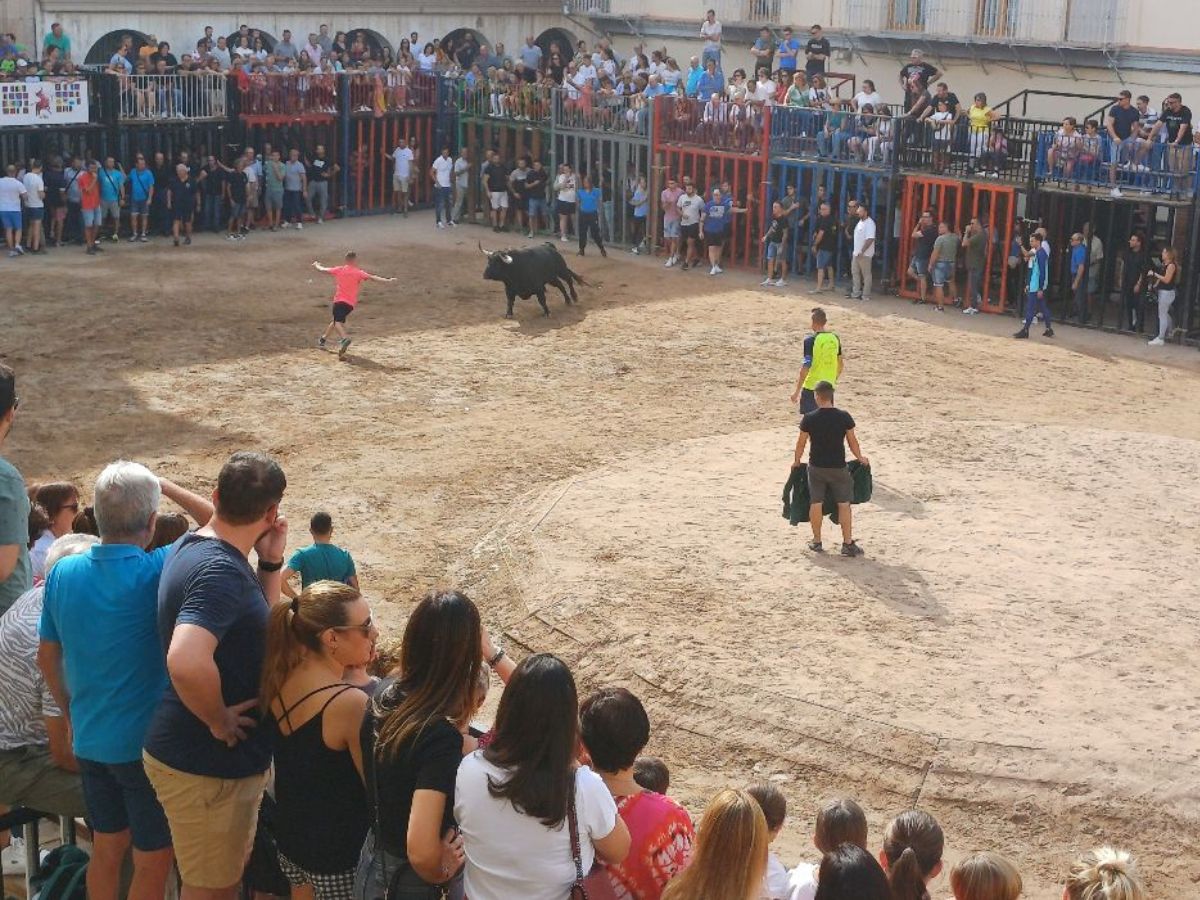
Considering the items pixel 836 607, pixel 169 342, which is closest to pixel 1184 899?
pixel 836 607

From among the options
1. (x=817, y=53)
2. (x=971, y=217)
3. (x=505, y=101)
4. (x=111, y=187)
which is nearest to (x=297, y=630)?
(x=971, y=217)

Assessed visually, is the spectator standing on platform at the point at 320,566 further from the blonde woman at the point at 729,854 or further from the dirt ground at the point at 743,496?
the blonde woman at the point at 729,854

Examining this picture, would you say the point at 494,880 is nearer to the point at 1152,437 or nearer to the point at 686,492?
the point at 686,492

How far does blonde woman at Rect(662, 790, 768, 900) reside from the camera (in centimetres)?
466

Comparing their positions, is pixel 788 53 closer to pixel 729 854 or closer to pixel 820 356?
pixel 820 356

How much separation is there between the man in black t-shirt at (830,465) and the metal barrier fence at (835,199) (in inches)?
528

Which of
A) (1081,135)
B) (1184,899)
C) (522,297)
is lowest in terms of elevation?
(1184,899)

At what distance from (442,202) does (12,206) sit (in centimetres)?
851

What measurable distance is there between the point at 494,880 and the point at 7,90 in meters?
25.2

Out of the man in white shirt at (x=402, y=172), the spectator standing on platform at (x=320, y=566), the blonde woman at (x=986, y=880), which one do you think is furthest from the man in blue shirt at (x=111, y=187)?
the blonde woman at (x=986, y=880)

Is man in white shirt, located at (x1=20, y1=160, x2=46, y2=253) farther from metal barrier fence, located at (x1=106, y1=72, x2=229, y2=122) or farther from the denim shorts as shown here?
the denim shorts

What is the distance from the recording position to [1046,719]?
10.5 meters

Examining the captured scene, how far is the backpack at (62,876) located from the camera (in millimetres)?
5754

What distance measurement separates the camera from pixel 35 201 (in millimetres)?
27109
